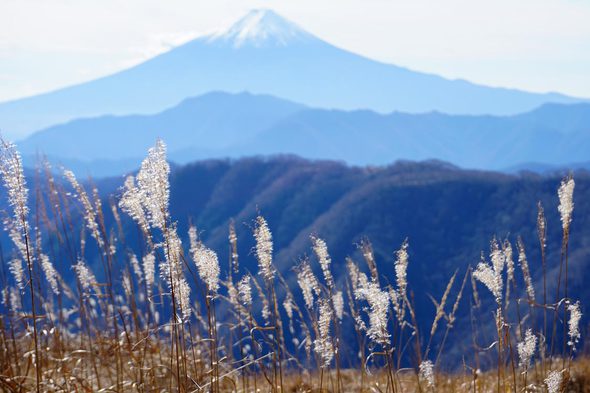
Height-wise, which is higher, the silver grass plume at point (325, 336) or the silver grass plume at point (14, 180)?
the silver grass plume at point (14, 180)

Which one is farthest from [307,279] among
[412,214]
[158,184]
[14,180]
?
[412,214]

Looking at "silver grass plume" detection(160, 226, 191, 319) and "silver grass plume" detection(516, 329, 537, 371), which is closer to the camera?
"silver grass plume" detection(160, 226, 191, 319)

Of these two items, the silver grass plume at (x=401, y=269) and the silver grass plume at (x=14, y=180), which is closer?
the silver grass plume at (x=14, y=180)

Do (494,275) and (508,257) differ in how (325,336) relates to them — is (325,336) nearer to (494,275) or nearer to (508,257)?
(494,275)

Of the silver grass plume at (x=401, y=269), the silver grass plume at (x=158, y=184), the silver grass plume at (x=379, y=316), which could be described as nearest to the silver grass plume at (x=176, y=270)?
the silver grass plume at (x=158, y=184)

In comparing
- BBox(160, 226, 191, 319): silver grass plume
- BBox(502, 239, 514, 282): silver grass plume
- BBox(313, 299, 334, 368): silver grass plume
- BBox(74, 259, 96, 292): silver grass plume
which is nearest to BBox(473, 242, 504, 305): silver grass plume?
BBox(502, 239, 514, 282): silver grass plume

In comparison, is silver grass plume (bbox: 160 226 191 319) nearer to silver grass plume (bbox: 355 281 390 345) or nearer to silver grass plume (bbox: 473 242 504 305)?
silver grass plume (bbox: 355 281 390 345)

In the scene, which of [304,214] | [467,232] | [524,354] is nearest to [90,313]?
[524,354]

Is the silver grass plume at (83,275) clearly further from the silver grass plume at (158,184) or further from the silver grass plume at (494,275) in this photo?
the silver grass plume at (494,275)

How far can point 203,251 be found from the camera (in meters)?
2.62

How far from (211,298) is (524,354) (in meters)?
1.55

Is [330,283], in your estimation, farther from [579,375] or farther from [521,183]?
[521,183]

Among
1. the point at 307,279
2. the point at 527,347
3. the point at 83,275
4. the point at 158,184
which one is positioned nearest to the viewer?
the point at 158,184

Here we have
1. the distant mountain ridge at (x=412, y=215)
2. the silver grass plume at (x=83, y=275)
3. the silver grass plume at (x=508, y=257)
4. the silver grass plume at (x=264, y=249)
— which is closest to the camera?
the silver grass plume at (x=264, y=249)
